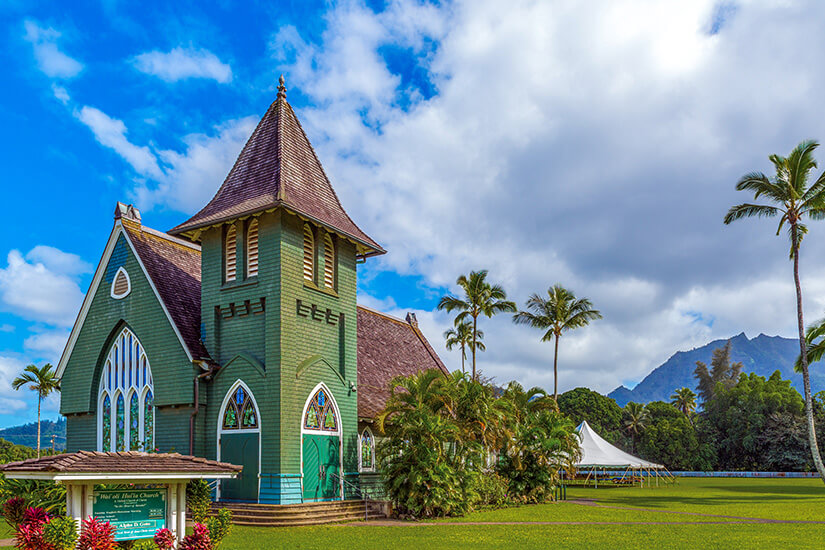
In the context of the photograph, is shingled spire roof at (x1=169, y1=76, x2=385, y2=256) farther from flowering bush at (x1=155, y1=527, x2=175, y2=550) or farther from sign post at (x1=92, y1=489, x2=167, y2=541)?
flowering bush at (x1=155, y1=527, x2=175, y2=550)

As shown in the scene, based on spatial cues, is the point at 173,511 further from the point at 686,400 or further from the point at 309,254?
the point at 686,400

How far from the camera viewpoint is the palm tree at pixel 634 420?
86750 mm

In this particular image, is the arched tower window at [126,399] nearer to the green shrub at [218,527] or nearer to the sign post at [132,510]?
the green shrub at [218,527]

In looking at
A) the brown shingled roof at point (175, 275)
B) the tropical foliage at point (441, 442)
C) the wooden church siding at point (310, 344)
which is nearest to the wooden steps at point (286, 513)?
the wooden church siding at point (310, 344)

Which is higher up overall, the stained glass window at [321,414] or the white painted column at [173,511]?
the stained glass window at [321,414]

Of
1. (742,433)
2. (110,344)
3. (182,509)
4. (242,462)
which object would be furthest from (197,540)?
(742,433)

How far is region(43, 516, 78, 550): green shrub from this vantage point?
11.2 metres

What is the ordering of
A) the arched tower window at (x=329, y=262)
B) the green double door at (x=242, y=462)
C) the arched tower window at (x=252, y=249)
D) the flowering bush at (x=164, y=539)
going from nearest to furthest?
the flowering bush at (x=164, y=539) → the green double door at (x=242, y=462) → the arched tower window at (x=252, y=249) → the arched tower window at (x=329, y=262)

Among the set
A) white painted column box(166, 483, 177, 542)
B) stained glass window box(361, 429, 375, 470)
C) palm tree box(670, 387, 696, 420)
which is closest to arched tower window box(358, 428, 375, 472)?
stained glass window box(361, 429, 375, 470)

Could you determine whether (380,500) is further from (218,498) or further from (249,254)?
(249,254)

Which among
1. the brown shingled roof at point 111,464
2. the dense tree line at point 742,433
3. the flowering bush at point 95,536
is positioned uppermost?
the brown shingled roof at point 111,464

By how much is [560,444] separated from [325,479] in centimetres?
1326

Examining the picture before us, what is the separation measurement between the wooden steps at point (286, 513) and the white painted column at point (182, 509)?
27.1 feet

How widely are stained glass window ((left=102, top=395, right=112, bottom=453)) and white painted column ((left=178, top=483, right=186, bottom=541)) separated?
1411 centimetres
